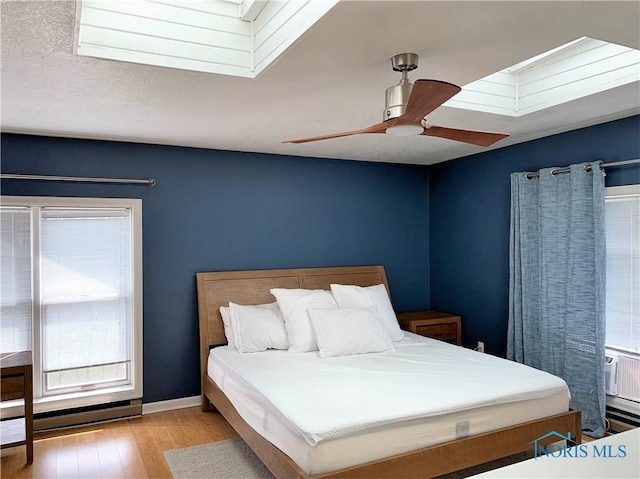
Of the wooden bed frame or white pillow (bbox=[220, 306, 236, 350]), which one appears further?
white pillow (bbox=[220, 306, 236, 350])

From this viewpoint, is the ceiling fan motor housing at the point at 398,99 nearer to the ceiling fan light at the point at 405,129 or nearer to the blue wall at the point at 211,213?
the ceiling fan light at the point at 405,129

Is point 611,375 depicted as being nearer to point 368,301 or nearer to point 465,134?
point 368,301

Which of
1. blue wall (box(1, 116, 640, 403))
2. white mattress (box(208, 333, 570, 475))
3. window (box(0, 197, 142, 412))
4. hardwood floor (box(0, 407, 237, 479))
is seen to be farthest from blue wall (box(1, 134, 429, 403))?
white mattress (box(208, 333, 570, 475))

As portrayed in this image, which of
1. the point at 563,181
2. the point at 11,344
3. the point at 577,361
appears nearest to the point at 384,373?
the point at 577,361

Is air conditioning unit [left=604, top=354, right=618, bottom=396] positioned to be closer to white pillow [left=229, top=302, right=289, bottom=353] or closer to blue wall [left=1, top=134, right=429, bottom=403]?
blue wall [left=1, top=134, right=429, bottom=403]

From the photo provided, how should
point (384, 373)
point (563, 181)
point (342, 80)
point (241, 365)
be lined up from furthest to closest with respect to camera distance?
point (563, 181) < point (241, 365) < point (384, 373) < point (342, 80)

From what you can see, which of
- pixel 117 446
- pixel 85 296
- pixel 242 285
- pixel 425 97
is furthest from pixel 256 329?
pixel 425 97

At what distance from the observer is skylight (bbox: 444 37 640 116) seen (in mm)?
2674

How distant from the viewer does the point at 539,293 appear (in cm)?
391

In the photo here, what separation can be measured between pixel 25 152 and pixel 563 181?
13.7 ft

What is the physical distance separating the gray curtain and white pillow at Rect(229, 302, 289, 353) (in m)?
2.03

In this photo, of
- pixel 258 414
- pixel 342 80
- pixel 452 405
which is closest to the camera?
pixel 342 80

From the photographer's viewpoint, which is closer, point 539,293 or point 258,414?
point 258,414

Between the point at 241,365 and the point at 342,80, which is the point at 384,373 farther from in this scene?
the point at 342,80
